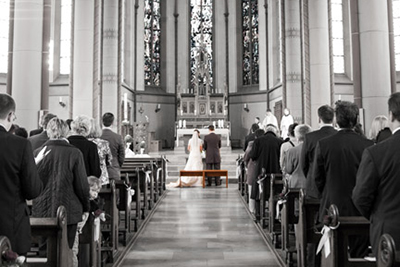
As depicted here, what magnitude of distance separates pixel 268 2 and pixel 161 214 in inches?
678

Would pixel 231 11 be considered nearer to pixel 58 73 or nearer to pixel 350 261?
pixel 58 73

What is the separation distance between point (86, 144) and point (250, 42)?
21.6 m

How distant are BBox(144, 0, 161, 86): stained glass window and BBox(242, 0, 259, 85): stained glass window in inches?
205

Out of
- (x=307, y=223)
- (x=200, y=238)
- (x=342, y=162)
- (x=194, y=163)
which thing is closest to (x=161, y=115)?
(x=194, y=163)

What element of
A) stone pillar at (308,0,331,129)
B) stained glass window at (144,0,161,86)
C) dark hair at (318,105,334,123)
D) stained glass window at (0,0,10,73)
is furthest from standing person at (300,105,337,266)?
stained glass window at (144,0,161,86)

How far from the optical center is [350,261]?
10.5 feet

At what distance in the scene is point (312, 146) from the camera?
4.54 meters

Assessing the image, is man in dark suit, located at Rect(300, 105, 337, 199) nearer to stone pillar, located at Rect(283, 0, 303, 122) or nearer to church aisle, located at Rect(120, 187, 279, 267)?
church aisle, located at Rect(120, 187, 279, 267)

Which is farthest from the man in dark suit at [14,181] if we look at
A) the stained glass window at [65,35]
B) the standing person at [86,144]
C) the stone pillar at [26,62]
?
the stained glass window at [65,35]

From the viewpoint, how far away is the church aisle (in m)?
5.44

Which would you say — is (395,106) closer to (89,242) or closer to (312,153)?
(312,153)

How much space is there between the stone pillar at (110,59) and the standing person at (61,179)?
522 inches

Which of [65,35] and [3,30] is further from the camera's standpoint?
[65,35]

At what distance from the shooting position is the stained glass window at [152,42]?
25.3 m
